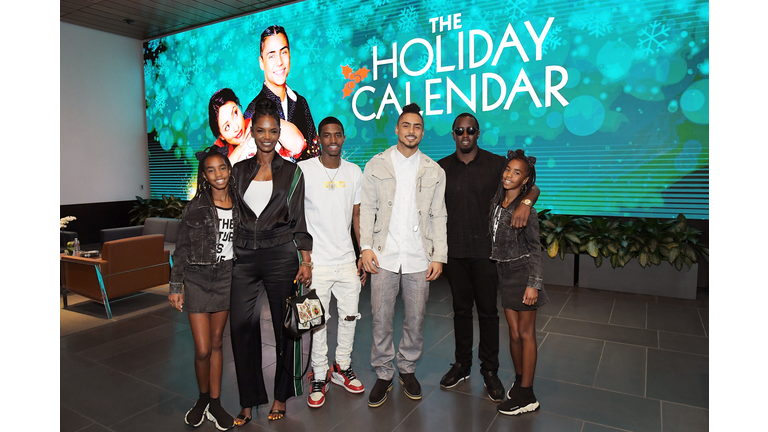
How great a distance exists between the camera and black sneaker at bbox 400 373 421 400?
2.84 m

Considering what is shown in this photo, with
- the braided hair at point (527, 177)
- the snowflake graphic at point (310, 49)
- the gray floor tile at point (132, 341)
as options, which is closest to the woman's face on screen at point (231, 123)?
the snowflake graphic at point (310, 49)

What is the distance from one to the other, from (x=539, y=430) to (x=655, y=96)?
442 cm

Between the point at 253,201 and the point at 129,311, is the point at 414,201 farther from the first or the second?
the point at 129,311

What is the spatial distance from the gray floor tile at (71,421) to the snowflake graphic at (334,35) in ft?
20.2

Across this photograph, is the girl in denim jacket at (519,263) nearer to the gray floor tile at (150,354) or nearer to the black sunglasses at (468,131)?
the black sunglasses at (468,131)

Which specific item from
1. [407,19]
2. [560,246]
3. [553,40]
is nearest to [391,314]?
[560,246]

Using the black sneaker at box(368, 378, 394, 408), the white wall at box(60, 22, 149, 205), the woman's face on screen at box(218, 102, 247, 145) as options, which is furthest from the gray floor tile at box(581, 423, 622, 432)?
the white wall at box(60, 22, 149, 205)

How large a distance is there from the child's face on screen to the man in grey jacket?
1.32ft

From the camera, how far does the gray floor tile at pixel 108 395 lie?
2.78 meters

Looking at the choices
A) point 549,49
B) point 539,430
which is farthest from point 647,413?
point 549,49

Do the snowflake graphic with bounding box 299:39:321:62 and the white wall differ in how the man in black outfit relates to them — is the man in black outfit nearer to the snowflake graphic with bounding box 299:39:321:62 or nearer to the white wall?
the snowflake graphic with bounding box 299:39:321:62

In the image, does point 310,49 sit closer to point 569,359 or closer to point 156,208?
point 156,208

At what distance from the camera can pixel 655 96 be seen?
17.5ft

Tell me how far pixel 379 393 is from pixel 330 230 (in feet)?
3.35
